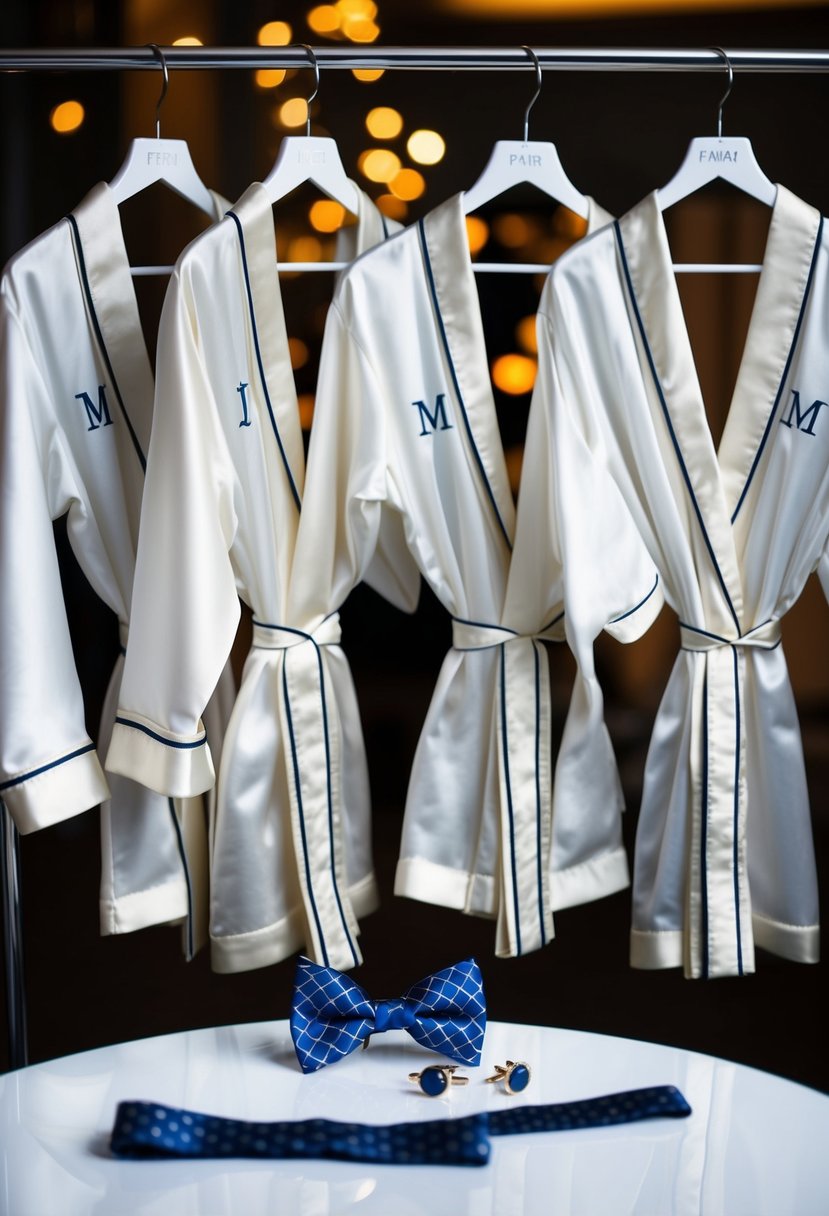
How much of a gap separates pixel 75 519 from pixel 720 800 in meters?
0.85

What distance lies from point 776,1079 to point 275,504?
2.80 feet

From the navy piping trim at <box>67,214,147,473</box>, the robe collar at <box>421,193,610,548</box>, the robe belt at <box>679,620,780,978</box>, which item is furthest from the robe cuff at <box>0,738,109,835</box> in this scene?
the robe belt at <box>679,620,780,978</box>

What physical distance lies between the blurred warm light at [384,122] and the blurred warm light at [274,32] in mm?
205

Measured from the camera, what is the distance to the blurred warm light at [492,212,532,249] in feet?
7.88

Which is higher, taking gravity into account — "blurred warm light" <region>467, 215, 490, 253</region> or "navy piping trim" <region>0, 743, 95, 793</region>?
"blurred warm light" <region>467, 215, 490, 253</region>

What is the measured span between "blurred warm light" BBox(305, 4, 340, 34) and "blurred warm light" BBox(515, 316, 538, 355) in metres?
0.63

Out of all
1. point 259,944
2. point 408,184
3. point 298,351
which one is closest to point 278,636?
point 259,944

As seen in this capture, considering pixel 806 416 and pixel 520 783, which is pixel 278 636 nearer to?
pixel 520 783

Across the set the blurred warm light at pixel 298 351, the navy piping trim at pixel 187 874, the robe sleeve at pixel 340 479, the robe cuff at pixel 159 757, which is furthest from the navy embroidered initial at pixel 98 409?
the blurred warm light at pixel 298 351

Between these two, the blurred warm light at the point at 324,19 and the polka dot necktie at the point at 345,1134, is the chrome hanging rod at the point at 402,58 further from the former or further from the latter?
the polka dot necktie at the point at 345,1134

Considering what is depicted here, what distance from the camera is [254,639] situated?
1569 mm

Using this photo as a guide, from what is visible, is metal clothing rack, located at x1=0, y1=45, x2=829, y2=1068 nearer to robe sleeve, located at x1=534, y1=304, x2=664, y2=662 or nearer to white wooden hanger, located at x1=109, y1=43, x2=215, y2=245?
white wooden hanger, located at x1=109, y1=43, x2=215, y2=245

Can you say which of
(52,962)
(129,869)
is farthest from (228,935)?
(52,962)

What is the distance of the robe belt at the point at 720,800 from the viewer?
1.58 metres
